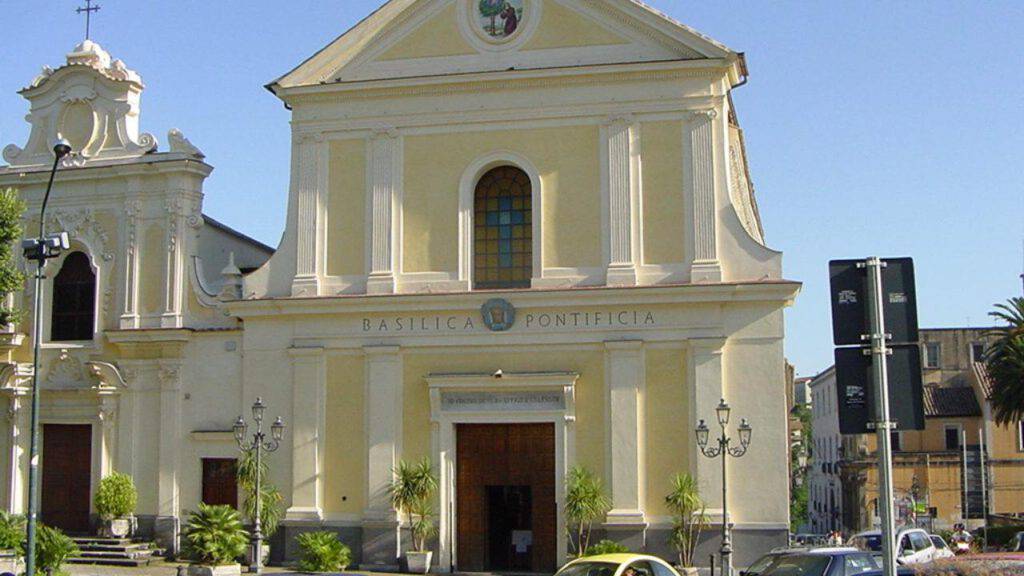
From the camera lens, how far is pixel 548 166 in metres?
30.2

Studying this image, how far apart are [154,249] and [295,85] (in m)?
5.83

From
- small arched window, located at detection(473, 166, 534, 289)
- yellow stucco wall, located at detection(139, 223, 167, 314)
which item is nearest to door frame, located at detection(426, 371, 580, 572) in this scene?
small arched window, located at detection(473, 166, 534, 289)

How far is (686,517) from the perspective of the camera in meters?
28.0

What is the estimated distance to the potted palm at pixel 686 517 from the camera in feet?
91.4

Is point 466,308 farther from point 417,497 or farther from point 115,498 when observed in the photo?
point 115,498

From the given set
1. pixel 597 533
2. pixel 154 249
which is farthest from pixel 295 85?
pixel 597 533

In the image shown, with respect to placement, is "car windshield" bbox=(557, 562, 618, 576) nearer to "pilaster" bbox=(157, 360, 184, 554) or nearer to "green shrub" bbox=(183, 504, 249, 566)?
"green shrub" bbox=(183, 504, 249, 566)

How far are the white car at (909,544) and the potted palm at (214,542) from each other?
13.1 metres

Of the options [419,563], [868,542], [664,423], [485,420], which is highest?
[485,420]

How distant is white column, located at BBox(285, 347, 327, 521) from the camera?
30.2 m

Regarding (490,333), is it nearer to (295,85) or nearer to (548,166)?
(548,166)

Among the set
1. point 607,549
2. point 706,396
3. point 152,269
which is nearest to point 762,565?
point 607,549

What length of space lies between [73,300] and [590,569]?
20.1m

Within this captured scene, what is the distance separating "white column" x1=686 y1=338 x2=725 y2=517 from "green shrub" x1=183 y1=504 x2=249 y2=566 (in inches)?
405
